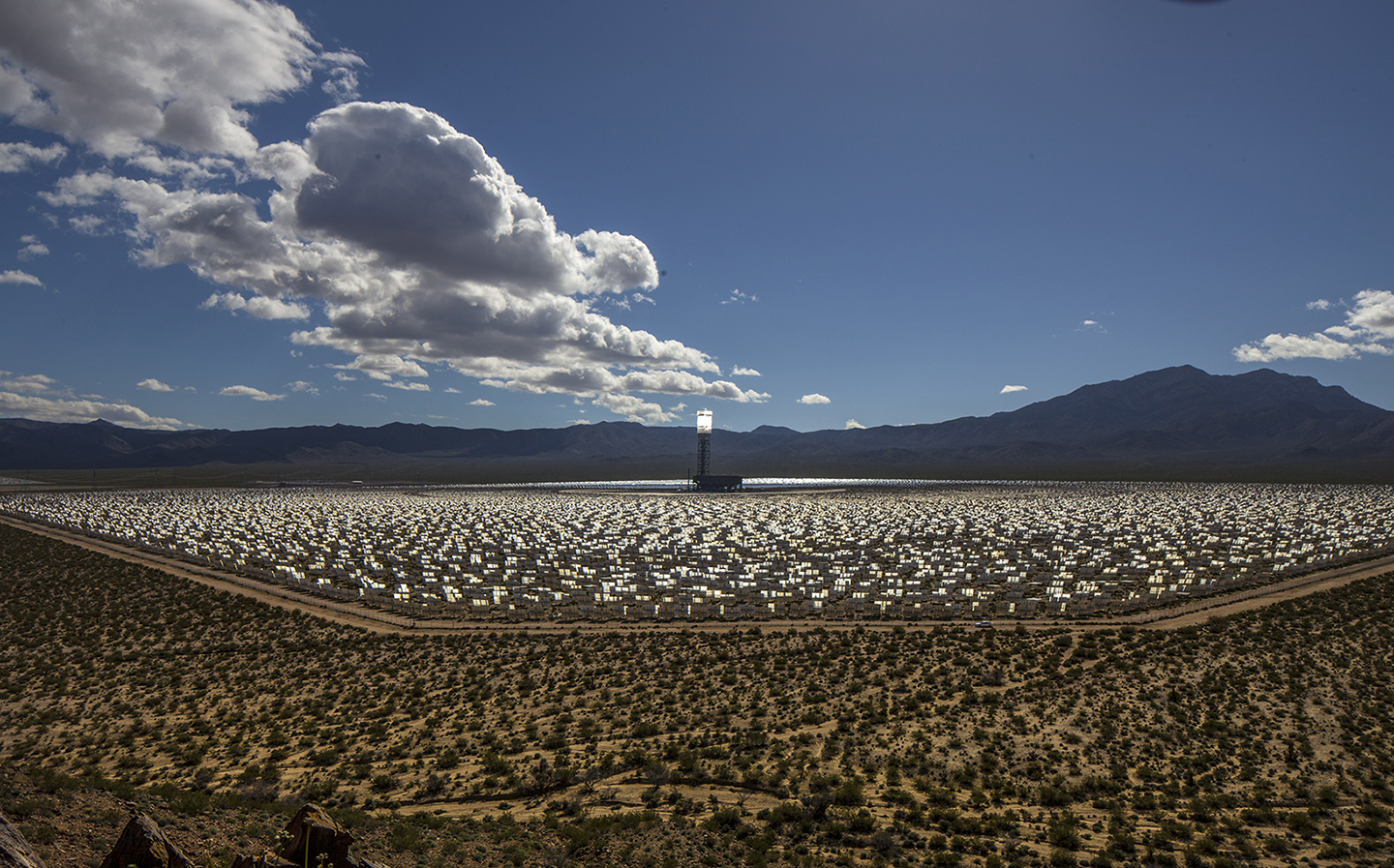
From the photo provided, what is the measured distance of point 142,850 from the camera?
8.80 metres

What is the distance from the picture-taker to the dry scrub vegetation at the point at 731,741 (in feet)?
47.1

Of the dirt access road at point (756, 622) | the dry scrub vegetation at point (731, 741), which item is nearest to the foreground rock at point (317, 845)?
the dry scrub vegetation at point (731, 741)

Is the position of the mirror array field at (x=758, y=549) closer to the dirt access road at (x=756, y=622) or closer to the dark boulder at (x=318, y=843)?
the dirt access road at (x=756, y=622)

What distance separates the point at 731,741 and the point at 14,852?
15794mm

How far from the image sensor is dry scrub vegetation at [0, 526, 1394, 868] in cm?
1437

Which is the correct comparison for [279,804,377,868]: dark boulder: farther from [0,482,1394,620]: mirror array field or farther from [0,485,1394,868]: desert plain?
[0,482,1394,620]: mirror array field

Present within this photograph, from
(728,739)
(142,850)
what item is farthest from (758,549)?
(142,850)

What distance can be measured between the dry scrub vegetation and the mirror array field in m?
7.44

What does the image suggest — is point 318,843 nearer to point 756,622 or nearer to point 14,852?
point 14,852

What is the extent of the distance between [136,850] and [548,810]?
354 inches

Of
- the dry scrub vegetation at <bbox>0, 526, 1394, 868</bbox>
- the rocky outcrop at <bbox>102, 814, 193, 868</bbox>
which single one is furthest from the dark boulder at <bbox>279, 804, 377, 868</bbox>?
the dry scrub vegetation at <bbox>0, 526, 1394, 868</bbox>

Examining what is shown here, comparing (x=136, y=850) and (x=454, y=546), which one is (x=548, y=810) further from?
(x=454, y=546)

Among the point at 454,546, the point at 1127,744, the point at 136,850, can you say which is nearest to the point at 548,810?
the point at 136,850

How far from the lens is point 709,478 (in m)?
148
